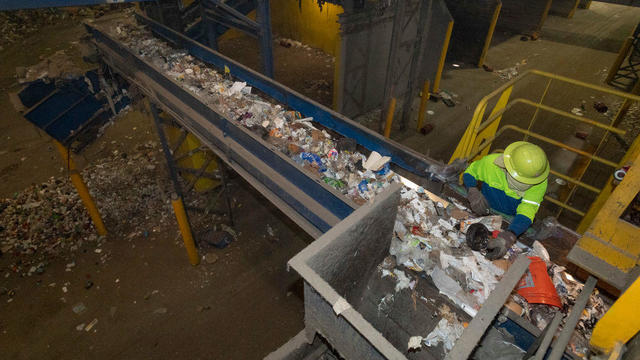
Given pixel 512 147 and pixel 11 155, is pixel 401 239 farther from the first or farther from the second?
pixel 11 155

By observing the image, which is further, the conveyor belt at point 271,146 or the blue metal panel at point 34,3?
the blue metal panel at point 34,3

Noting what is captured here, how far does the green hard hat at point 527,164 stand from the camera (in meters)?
3.06

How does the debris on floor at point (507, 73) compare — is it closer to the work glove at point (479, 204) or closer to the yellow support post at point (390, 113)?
the yellow support post at point (390, 113)

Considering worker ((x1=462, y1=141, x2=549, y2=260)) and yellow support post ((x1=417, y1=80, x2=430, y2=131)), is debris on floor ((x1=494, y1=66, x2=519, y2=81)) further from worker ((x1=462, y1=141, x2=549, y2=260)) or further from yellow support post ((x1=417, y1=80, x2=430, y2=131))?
worker ((x1=462, y1=141, x2=549, y2=260))

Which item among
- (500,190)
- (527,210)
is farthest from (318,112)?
(527,210)

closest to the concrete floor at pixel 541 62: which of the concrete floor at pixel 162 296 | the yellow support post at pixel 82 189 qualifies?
the concrete floor at pixel 162 296

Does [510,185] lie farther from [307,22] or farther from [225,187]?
[307,22]

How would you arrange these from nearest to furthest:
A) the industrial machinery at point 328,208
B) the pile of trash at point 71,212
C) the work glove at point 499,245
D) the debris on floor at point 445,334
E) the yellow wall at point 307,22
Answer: the industrial machinery at point 328,208 → the debris on floor at point 445,334 → the work glove at point 499,245 → the pile of trash at point 71,212 → the yellow wall at point 307,22

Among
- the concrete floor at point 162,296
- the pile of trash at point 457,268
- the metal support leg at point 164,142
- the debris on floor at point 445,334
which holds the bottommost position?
the concrete floor at point 162,296

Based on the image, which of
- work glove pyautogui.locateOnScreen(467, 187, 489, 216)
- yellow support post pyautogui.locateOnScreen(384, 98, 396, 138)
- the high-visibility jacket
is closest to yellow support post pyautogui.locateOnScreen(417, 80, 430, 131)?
yellow support post pyautogui.locateOnScreen(384, 98, 396, 138)

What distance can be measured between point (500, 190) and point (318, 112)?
6.97ft

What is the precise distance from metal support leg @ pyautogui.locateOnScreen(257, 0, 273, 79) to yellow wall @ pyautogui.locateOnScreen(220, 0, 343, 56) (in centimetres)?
650

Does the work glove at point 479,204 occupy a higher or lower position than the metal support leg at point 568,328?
lower

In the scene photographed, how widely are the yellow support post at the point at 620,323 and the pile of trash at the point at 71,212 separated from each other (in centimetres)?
657
